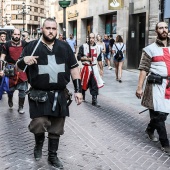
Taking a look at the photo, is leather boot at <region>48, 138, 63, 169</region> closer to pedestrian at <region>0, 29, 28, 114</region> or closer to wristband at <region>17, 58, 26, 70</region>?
wristband at <region>17, 58, 26, 70</region>

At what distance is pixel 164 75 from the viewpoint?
5633 millimetres

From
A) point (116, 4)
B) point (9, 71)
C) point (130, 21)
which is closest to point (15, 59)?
point (9, 71)

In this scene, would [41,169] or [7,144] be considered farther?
[7,144]

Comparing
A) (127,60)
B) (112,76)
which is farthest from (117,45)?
(127,60)

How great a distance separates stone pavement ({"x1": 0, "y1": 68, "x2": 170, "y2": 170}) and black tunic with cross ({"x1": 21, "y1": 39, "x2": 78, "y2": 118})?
0.75 m

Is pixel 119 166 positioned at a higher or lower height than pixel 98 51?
lower

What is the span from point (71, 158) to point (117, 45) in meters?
10.1

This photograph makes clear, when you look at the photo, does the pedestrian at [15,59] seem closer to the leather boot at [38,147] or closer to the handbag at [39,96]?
the leather boot at [38,147]

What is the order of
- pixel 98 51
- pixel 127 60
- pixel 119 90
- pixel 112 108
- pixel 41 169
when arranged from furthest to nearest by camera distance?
pixel 127 60, pixel 119 90, pixel 98 51, pixel 112 108, pixel 41 169

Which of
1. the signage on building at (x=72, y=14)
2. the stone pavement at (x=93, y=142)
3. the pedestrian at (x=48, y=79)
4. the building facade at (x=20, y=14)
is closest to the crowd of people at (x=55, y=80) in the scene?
the pedestrian at (x=48, y=79)

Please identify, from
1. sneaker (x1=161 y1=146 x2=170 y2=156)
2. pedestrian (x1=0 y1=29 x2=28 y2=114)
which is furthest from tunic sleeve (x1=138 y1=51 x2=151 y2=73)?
pedestrian (x1=0 y1=29 x2=28 y2=114)

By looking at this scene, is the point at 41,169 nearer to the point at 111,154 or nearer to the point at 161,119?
the point at 111,154

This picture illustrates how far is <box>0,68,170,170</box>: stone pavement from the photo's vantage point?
16.6 ft

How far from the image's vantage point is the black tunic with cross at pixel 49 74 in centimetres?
470
